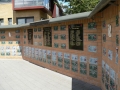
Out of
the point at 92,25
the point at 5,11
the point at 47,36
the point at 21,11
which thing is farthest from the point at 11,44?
the point at 92,25

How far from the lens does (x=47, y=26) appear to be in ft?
32.8

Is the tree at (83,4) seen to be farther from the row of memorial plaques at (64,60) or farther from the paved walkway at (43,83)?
the paved walkway at (43,83)

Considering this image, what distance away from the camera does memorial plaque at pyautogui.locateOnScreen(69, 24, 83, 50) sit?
720 cm

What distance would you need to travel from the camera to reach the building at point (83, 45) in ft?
14.3

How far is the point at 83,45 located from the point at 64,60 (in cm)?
167

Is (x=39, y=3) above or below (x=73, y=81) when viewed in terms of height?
above

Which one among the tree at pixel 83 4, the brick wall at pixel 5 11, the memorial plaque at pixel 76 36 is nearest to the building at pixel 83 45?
the memorial plaque at pixel 76 36

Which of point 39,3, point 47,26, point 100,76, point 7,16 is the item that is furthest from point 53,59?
point 7,16

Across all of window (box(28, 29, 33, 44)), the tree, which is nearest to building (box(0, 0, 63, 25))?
the tree

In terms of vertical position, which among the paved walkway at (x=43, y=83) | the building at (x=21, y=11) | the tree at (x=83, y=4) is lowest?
the paved walkway at (x=43, y=83)

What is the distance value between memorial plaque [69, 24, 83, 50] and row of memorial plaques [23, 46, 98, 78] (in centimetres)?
47

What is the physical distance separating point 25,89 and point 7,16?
14345 mm

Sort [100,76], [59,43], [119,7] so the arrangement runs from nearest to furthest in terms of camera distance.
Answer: [119,7]
[100,76]
[59,43]

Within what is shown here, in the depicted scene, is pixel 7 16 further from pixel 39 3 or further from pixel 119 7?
pixel 119 7
